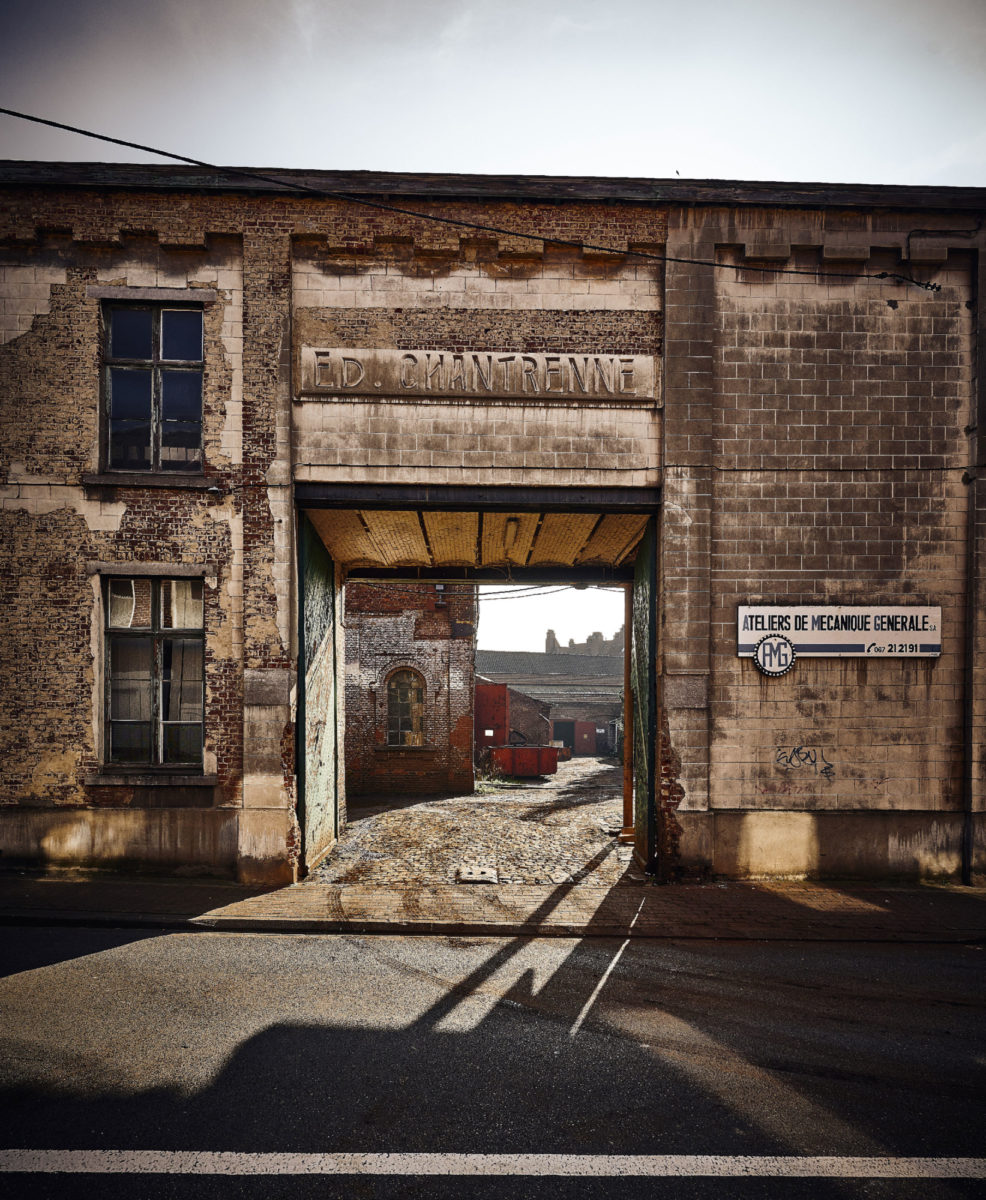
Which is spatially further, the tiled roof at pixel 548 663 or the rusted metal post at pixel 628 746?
the tiled roof at pixel 548 663

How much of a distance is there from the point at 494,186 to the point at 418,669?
11228mm

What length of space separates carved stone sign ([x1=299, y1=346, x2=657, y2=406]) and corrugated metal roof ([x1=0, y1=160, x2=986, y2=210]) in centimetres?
201

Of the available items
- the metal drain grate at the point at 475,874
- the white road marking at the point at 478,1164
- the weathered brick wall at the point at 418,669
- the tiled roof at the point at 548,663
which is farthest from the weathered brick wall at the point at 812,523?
the tiled roof at the point at 548,663

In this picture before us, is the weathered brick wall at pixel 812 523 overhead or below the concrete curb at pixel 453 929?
overhead

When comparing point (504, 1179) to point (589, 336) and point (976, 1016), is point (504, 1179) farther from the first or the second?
point (589, 336)

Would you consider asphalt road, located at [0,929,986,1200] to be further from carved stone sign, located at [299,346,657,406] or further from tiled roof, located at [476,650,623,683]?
tiled roof, located at [476,650,623,683]

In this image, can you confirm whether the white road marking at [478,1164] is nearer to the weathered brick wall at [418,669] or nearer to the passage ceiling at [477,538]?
the passage ceiling at [477,538]

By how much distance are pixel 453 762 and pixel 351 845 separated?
6.43 meters

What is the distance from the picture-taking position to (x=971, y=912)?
6809 mm

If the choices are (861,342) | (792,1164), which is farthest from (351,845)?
(861,342)

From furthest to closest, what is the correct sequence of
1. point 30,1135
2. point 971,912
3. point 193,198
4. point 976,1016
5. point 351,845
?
point 351,845, point 193,198, point 971,912, point 976,1016, point 30,1135

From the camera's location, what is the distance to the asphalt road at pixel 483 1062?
10.3 ft

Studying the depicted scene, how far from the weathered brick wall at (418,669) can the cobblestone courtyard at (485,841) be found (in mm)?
1346

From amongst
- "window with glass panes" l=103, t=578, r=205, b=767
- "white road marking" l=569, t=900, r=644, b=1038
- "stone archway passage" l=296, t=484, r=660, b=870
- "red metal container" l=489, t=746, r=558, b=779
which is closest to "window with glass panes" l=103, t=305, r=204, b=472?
"window with glass panes" l=103, t=578, r=205, b=767
